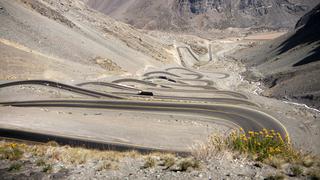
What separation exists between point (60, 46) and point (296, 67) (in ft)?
137

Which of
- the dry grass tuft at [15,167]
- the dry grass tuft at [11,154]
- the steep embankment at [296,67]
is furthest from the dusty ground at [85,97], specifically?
the steep embankment at [296,67]

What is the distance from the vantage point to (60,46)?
60844mm

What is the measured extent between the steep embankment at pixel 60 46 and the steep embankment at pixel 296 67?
26.5 metres

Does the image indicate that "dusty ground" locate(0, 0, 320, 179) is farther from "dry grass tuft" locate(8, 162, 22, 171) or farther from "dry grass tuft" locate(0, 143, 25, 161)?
"dry grass tuft" locate(0, 143, 25, 161)

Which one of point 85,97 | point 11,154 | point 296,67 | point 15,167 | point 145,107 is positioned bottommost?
point 15,167

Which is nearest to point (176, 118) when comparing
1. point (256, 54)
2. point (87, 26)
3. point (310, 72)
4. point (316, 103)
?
point (316, 103)

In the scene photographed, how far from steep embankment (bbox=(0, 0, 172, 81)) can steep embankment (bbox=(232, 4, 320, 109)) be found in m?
26.5

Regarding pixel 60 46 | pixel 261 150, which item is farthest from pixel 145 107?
pixel 60 46

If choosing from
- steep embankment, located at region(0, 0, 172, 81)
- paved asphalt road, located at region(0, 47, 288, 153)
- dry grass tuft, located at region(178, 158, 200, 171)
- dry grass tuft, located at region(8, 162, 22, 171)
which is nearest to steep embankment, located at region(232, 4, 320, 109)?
paved asphalt road, located at region(0, 47, 288, 153)

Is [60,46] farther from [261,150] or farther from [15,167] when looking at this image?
[261,150]

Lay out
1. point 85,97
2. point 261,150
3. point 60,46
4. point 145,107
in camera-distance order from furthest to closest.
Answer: point 60,46 → point 85,97 → point 145,107 → point 261,150

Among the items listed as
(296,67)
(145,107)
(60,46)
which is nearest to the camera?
(145,107)

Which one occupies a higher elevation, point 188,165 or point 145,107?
point 145,107

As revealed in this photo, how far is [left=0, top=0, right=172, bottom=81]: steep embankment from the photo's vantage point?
5018 centimetres
